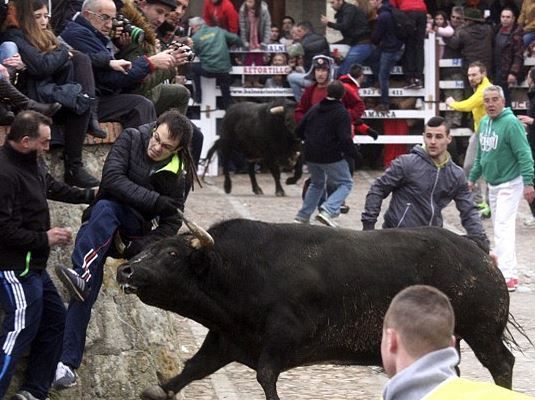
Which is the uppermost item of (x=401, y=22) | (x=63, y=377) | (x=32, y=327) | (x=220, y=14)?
(x=220, y=14)

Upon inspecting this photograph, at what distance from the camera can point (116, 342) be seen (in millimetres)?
9258

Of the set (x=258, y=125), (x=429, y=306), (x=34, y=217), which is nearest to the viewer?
(x=429, y=306)

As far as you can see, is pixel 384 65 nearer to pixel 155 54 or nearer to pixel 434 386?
pixel 155 54

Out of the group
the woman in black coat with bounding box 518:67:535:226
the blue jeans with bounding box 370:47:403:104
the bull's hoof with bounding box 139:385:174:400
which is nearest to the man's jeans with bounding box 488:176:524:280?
the woman in black coat with bounding box 518:67:535:226

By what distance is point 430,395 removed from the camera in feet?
13.8

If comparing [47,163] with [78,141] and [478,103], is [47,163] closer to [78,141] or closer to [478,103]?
[78,141]

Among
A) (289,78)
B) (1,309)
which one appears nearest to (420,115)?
(289,78)

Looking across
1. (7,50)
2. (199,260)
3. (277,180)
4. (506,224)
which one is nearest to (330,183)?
(277,180)

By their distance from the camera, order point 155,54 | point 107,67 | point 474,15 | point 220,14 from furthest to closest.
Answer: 1. point 220,14
2. point 474,15
3. point 155,54
4. point 107,67

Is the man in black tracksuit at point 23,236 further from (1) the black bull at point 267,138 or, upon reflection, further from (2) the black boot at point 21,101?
(1) the black bull at point 267,138

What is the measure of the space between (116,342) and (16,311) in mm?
1399

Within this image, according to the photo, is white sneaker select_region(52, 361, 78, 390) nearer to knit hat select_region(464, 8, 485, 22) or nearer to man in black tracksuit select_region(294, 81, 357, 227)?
man in black tracksuit select_region(294, 81, 357, 227)

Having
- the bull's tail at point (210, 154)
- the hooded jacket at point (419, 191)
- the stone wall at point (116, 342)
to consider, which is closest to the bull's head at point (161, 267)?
the stone wall at point (116, 342)

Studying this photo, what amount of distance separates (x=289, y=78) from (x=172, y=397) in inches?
527
